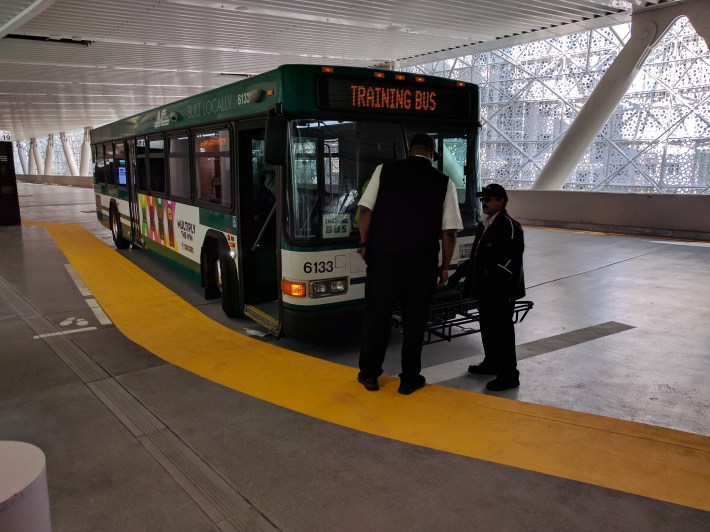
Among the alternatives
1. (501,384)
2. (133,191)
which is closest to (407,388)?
(501,384)

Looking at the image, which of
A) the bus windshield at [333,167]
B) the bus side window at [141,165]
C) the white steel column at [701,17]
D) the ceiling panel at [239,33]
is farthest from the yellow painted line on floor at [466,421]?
the white steel column at [701,17]

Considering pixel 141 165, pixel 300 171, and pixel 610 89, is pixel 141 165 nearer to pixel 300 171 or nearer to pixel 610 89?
pixel 300 171

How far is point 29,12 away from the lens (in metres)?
12.2

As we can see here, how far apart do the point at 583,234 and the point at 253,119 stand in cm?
1175

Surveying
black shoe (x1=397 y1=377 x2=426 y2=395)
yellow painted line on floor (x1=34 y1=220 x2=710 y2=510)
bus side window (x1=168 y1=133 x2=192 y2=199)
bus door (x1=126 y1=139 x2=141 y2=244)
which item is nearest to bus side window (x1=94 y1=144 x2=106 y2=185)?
bus door (x1=126 y1=139 x2=141 y2=244)

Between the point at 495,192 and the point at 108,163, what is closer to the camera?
the point at 495,192

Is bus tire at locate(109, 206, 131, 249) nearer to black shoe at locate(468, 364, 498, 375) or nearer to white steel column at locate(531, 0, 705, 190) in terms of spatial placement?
black shoe at locate(468, 364, 498, 375)

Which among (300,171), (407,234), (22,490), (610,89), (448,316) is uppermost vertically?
(610,89)

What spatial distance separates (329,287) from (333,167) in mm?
1150

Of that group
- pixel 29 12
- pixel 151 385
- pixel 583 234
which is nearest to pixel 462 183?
pixel 151 385

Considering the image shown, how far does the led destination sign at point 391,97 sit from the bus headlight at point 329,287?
1.63 meters

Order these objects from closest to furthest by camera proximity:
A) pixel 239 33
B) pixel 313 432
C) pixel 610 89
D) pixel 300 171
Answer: pixel 313 432
pixel 300 171
pixel 610 89
pixel 239 33

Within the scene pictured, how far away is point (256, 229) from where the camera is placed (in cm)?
632

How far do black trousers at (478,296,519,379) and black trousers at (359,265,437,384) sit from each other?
636mm
